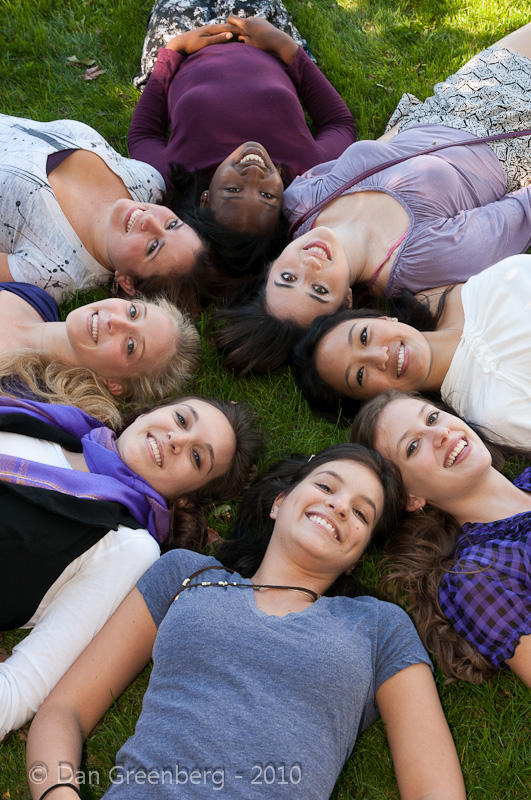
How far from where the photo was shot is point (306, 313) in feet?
16.4

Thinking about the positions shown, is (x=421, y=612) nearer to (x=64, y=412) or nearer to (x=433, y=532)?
(x=433, y=532)

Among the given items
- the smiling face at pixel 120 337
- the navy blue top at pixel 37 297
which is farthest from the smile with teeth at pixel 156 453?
the navy blue top at pixel 37 297

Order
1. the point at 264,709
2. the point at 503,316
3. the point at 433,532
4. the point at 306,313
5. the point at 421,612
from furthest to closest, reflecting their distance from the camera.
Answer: the point at 306,313
the point at 503,316
the point at 433,532
the point at 421,612
the point at 264,709

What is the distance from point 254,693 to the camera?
307 centimetres

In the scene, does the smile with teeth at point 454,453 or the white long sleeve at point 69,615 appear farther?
the smile with teeth at point 454,453

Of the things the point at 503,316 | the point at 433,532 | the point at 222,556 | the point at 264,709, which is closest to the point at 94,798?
the point at 264,709

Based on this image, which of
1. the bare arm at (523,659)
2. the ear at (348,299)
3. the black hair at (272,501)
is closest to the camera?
the bare arm at (523,659)

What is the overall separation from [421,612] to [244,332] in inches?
89.3

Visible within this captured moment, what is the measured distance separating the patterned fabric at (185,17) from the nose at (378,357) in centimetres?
393

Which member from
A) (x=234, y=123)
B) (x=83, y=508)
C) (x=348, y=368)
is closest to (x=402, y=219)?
(x=348, y=368)

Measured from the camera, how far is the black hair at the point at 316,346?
477cm

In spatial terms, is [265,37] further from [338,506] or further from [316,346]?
[338,506]

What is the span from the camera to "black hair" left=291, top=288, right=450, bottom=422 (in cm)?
477

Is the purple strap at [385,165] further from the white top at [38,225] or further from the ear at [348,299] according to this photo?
the white top at [38,225]
